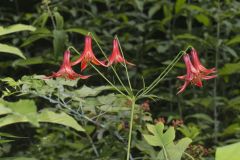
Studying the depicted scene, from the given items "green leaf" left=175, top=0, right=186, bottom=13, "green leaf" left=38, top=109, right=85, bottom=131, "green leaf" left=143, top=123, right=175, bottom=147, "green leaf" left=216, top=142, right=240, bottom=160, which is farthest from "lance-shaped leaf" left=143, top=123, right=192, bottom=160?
Result: "green leaf" left=175, top=0, right=186, bottom=13

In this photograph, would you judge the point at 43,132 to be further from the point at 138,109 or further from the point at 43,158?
the point at 138,109

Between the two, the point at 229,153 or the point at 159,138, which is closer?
the point at 229,153

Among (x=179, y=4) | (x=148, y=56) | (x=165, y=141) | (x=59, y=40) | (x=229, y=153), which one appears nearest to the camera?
(x=229, y=153)

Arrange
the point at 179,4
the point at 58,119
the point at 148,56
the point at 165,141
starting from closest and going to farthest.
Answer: the point at 58,119
the point at 165,141
the point at 179,4
the point at 148,56

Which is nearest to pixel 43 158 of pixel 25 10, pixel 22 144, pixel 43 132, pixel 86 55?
pixel 43 132

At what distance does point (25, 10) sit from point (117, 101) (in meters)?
2.28

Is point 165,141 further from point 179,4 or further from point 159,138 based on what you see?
point 179,4

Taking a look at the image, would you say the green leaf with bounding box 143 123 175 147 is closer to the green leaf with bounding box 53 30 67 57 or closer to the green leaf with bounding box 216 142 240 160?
the green leaf with bounding box 216 142 240 160

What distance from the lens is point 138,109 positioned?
79.9 inches

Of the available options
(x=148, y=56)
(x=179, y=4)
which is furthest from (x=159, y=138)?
(x=148, y=56)

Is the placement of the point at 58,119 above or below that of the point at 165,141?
above

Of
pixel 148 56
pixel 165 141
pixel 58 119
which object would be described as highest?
pixel 58 119

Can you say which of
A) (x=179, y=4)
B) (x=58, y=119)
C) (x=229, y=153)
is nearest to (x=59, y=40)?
(x=179, y=4)

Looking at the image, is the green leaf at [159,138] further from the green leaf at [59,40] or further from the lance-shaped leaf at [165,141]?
the green leaf at [59,40]
